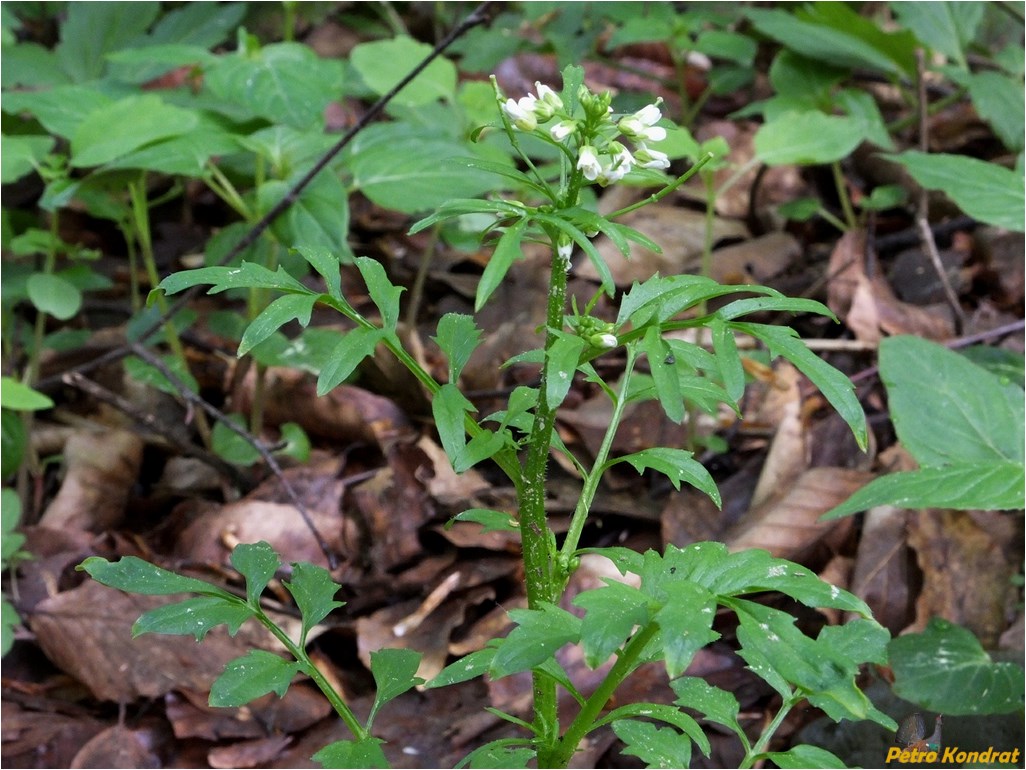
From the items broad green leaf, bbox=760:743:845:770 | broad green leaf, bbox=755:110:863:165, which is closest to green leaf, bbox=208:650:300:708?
broad green leaf, bbox=760:743:845:770

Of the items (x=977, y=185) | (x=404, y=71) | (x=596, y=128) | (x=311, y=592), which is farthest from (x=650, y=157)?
(x=404, y=71)

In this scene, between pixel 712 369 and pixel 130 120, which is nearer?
pixel 712 369

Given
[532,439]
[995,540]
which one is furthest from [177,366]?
[995,540]

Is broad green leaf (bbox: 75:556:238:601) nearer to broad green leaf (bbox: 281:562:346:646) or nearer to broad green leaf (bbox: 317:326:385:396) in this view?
broad green leaf (bbox: 281:562:346:646)

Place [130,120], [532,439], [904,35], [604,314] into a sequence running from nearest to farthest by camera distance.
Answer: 1. [532,439]
2. [130,120]
3. [604,314]
4. [904,35]

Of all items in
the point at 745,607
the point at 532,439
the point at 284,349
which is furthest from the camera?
the point at 284,349

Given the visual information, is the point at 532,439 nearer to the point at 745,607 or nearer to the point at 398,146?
the point at 745,607
